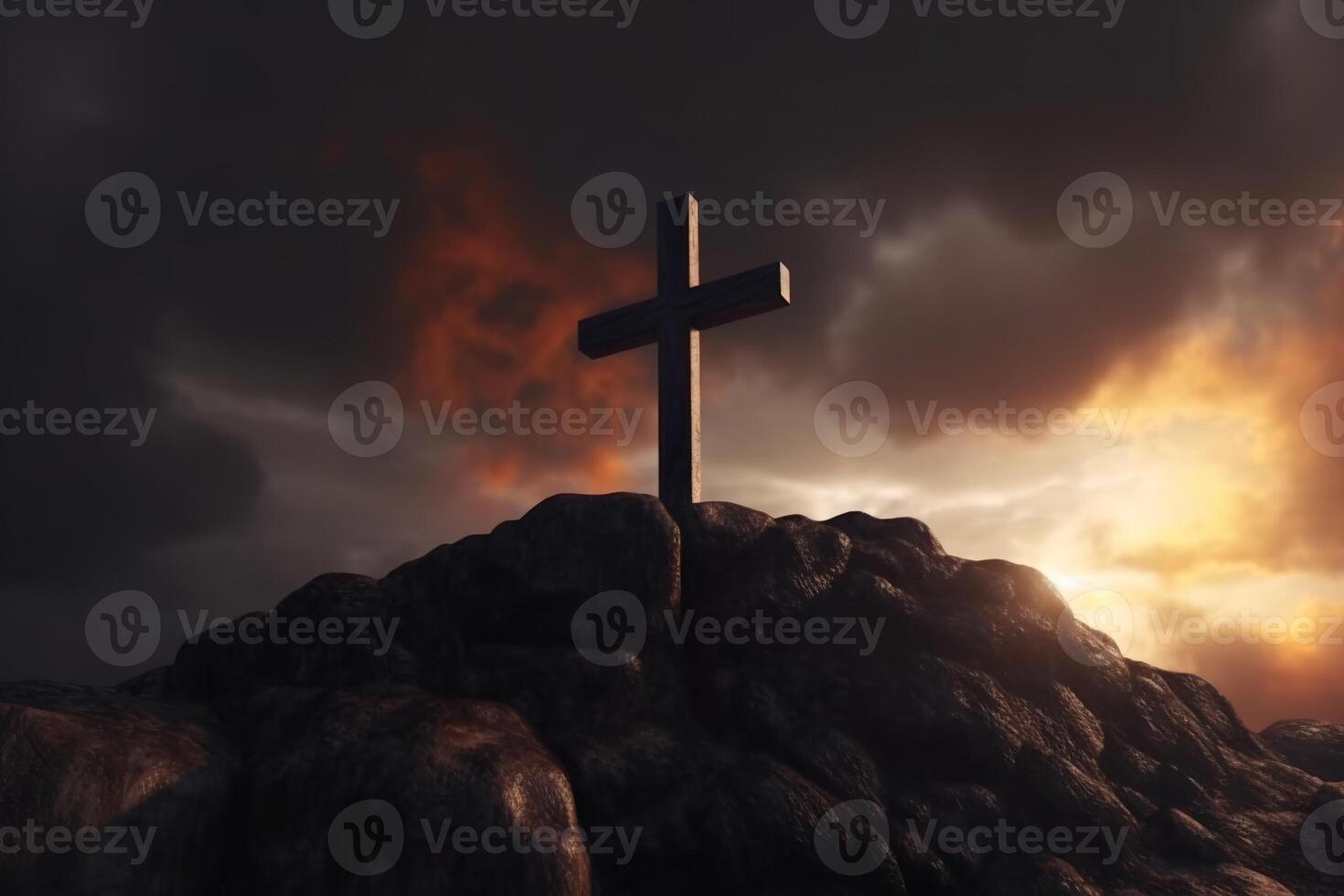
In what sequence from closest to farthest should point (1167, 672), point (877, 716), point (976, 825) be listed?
1. point (976, 825)
2. point (877, 716)
3. point (1167, 672)

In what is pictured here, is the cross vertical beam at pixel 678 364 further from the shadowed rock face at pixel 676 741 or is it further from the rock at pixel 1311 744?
the rock at pixel 1311 744

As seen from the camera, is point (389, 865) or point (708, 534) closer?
point (389, 865)

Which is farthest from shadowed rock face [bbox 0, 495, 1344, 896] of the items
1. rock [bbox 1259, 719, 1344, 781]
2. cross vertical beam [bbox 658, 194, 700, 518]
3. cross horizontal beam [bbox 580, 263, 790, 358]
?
cross horizontal beam [bbox 580, 263, 790, 358]

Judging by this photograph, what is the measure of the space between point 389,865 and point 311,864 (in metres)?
0.67

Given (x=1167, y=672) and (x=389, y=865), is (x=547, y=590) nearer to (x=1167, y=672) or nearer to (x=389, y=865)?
(x=389, y=865)

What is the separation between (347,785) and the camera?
806 cm

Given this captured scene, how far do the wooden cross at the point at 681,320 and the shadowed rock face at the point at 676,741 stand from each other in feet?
6.64

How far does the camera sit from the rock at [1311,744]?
1359 cm

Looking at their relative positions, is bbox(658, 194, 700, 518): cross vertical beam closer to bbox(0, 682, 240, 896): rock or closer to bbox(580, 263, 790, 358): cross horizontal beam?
bbox(580, 263, 790, 358): cross horizontal beam

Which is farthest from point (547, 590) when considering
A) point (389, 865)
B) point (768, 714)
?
point (389, 865)

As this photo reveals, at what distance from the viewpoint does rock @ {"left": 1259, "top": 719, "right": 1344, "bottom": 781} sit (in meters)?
13.6

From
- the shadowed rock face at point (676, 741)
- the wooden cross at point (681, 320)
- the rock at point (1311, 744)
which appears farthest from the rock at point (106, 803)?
the rock at point (1311, 744)

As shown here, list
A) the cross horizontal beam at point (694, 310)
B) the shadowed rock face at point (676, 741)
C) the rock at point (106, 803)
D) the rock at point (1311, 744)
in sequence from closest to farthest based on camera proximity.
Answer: the rock at point (106, 803), the shadowed rock face at point (676, 741), the cross horizontal beam at point (694, 310), the rock at point (1311, 744)

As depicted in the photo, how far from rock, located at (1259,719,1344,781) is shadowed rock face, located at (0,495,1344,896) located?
8.60 feet
